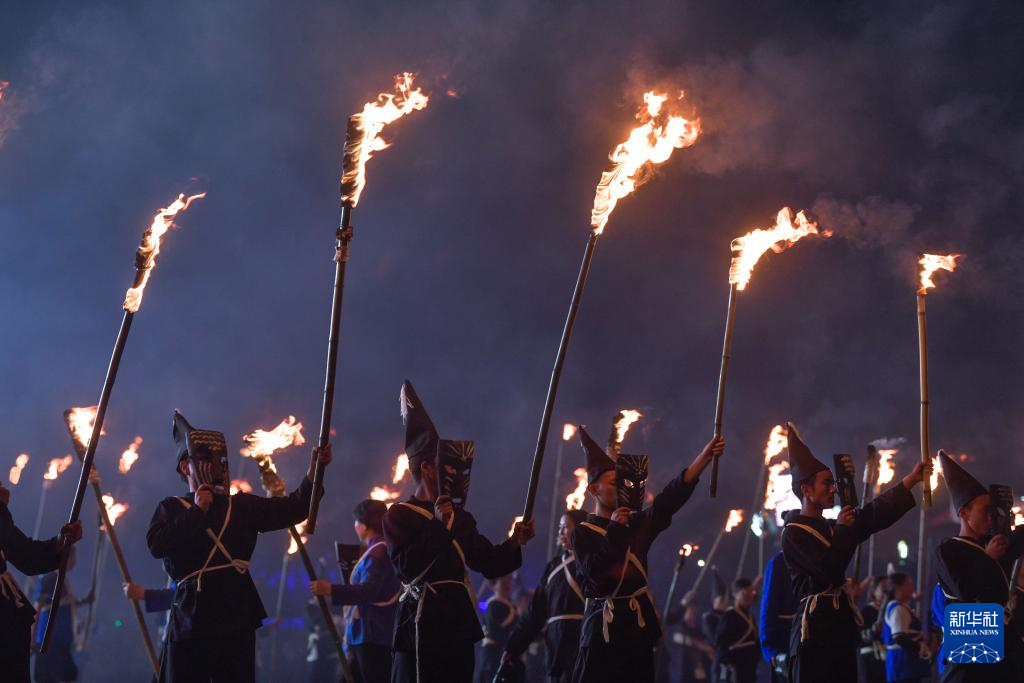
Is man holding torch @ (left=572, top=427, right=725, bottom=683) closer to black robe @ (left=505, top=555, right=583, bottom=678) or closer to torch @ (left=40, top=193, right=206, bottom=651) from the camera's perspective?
black robe @ (left=505, top=555, right=583, bottom=678)

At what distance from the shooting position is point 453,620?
7.43m

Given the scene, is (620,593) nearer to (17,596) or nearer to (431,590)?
(431,590)

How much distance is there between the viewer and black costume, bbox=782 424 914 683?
8289mm

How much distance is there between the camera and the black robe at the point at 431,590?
7325 mm

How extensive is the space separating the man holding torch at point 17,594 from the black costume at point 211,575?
1.12 meters

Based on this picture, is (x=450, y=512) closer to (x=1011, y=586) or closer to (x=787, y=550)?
(x=787, y=550)

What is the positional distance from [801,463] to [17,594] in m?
7.24

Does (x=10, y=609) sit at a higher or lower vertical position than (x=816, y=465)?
lower

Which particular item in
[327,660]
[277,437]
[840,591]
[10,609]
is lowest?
[327,660]

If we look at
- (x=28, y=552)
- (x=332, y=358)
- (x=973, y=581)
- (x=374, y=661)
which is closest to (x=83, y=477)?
(x=28, y=552)

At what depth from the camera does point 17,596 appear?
8.30 m

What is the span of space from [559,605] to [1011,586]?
4.86 meters

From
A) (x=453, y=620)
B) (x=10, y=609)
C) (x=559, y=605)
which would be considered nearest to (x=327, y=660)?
(x=559, y=605)

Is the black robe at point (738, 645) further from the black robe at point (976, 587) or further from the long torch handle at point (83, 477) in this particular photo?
the long torch handle at point (83, 477)
